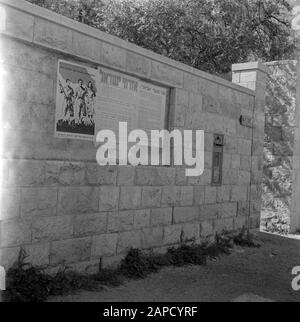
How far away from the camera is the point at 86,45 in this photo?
519 cm

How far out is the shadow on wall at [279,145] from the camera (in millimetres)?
10062

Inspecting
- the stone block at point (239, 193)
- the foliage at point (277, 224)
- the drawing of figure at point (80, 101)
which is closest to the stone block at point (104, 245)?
the drawing of figure at point (80, 101)

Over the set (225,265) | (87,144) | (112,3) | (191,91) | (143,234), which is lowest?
(225,265)

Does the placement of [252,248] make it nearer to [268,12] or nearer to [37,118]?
[37,118]

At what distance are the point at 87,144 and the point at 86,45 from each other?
107 centimetres

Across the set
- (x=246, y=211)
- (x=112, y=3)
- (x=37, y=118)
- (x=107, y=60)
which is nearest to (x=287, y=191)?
(x=246, y=211)

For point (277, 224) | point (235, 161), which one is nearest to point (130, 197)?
point (235, 161)

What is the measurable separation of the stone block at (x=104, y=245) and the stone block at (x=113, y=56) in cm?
197

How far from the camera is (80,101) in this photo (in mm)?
5164

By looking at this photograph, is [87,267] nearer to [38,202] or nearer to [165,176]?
[38,202]

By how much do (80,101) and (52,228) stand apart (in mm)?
1374

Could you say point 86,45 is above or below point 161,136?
above
